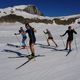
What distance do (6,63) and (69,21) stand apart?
43.1m

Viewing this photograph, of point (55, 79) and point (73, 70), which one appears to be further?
point (73, 70)

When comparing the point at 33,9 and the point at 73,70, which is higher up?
the point at 33,9

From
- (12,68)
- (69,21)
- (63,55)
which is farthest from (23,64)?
(69,21)

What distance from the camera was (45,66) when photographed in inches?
513

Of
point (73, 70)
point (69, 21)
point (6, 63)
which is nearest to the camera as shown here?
point (73, 70)

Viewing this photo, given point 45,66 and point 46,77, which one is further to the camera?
point 45,66

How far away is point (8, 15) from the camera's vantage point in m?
52.4

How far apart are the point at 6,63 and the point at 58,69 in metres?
3.38

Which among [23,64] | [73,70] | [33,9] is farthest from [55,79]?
[33,9]

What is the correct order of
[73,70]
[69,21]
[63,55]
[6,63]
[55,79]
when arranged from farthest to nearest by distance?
[69,21]
[63,55]
[6,63]
[73,70]
[55,79]

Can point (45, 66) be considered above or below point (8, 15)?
below

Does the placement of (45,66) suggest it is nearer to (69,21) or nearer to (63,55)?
(63,55)

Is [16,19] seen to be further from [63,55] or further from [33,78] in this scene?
[33,78]

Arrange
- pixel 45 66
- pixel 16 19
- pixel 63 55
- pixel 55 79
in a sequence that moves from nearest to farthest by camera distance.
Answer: pixel 55 79 → pixel 45 66 → pixel 63 55 → pixel 16 19
